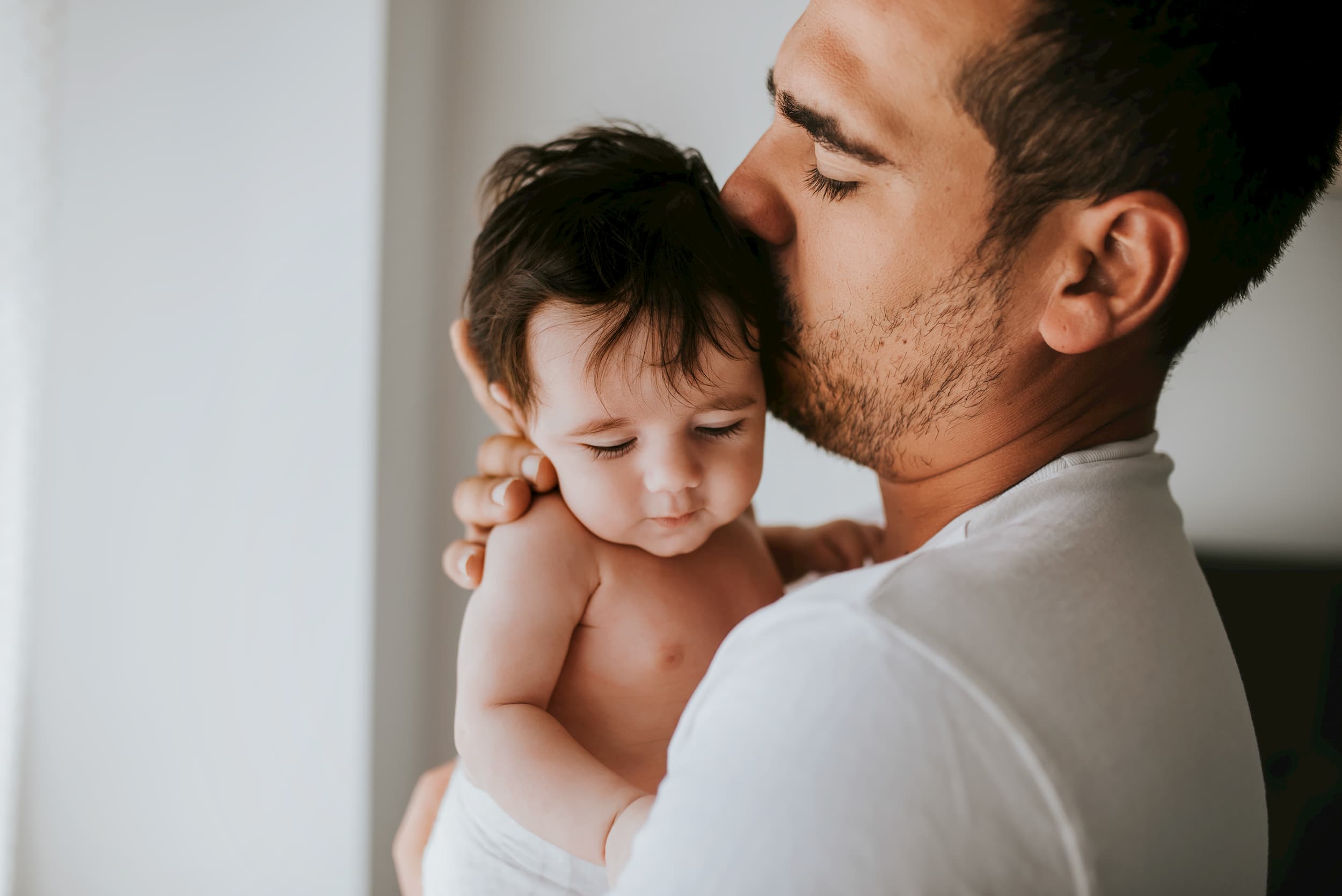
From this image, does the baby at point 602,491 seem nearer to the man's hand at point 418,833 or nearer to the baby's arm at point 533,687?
the baby's arm at point 533,687

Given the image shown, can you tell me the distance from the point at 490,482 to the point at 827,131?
18.5 inches

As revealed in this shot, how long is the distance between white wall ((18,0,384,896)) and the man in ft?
3.22

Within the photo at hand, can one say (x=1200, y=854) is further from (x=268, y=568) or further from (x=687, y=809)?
(x=268, y=568)

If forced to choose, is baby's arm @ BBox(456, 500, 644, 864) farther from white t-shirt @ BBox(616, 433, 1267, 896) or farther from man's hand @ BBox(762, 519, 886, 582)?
man's hand @ BBox(762, 519, 886, 582)

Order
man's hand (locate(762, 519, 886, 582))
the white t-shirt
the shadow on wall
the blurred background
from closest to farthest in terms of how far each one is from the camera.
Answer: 1. the white t-shirt
2. the shadow on wall
3. man's hand (locate(762, 519, 886, 582))
4. the blurred background

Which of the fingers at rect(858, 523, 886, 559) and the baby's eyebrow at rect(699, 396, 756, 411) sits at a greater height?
the baby's eyebrow at rect(699, 396, 756, 411)

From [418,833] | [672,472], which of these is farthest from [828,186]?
[418,833]

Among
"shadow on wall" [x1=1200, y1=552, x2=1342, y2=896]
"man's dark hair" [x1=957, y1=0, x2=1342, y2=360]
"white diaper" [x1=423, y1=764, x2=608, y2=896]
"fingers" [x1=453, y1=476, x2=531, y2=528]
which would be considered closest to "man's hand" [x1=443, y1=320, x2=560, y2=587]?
"fingers" [x1=453, y1=476, x2=531, y2=528]

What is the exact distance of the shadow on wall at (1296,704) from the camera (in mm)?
920

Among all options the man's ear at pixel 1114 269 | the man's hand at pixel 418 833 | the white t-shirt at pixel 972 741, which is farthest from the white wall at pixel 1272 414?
the man's hand at pixel 418 833

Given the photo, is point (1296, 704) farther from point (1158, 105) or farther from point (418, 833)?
point (418, 833)

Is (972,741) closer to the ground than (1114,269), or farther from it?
closer to the ground

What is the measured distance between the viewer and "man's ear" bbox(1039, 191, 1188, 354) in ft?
2.12

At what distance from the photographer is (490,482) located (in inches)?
36.4
